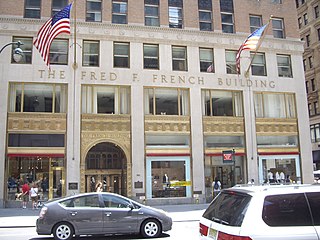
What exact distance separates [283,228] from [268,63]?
1024 inches

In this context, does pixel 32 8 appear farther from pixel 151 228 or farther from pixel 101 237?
pixel 151 228

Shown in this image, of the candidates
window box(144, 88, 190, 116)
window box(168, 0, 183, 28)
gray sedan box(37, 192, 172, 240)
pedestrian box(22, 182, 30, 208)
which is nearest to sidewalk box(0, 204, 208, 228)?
pedestrian box(22, 182, 30, 208)

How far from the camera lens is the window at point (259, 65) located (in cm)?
2877

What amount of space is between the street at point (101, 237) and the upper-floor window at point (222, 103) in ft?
27.6

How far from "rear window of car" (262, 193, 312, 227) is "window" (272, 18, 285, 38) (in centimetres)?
2757

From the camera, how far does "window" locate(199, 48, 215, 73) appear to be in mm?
27344

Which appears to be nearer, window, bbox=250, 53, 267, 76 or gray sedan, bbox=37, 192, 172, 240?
gray sedan, bbox=37, 192, 172, 240

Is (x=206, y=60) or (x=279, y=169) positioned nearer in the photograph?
(x=206, y=60)

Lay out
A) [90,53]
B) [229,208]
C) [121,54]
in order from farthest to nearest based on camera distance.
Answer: [121,54] → [90,53] → [229,208]

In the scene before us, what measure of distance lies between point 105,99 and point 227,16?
40.9 feet

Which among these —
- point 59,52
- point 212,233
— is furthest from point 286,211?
point 59,52

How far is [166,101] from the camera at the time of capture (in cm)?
2614

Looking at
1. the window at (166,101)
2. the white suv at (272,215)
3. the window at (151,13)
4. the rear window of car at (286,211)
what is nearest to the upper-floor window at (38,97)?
the window at (166,101)

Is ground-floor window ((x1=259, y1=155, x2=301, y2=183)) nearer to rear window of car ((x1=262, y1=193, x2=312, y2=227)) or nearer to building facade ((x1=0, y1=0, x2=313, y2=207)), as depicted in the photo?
building facade ((x1=0, y1=0, x2=313, y2=207))
